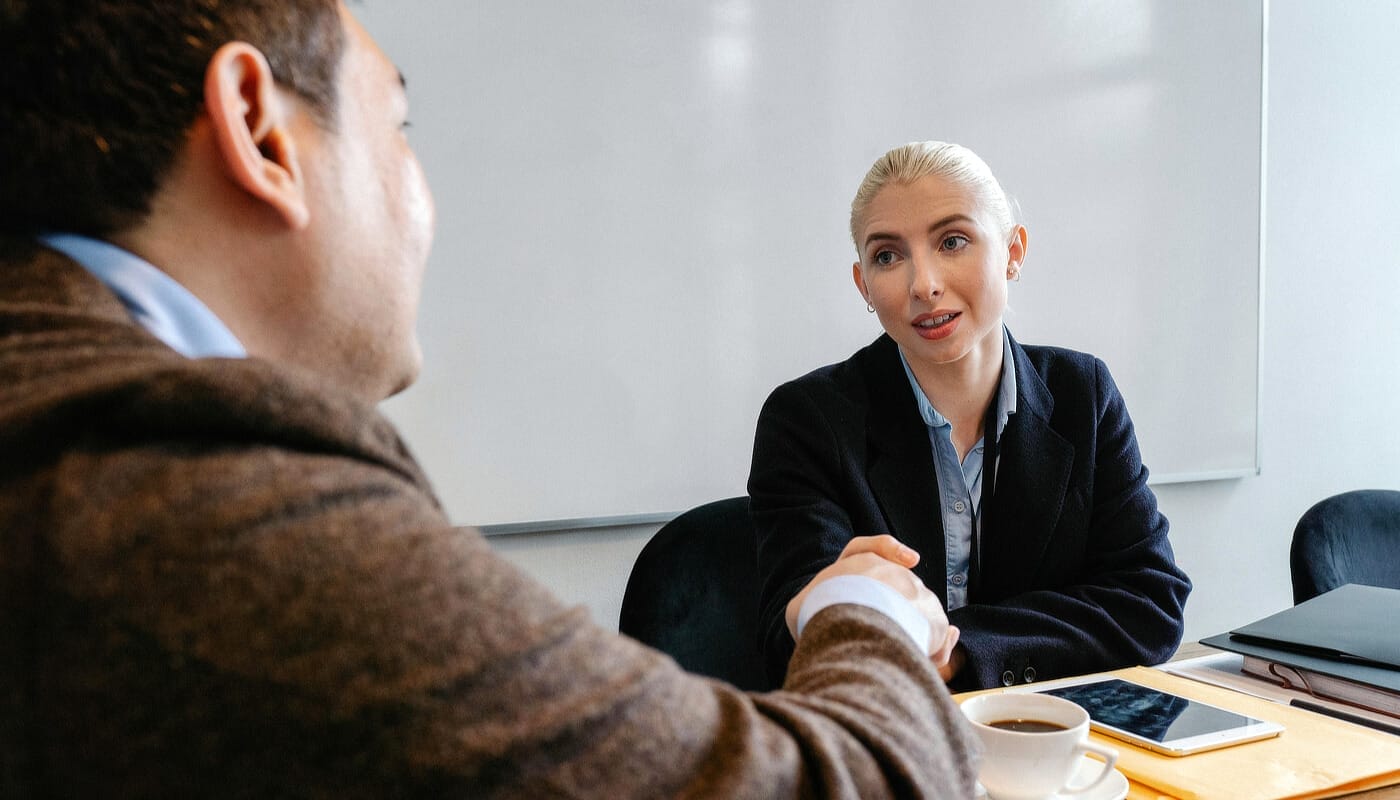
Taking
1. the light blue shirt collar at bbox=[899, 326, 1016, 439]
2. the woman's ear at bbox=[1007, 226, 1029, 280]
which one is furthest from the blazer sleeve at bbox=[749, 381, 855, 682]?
the woman's ear at bbox=[1007, 226, 1029, 280]

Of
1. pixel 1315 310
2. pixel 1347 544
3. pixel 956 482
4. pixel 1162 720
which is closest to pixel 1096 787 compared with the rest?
Answer: pixel 1162 720

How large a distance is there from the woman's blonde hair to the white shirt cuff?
100 centimetres

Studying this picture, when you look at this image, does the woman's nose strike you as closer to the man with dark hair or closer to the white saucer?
the white saucer

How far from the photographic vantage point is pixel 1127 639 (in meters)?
1.41

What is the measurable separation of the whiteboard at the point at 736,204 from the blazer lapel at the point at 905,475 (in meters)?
0.68

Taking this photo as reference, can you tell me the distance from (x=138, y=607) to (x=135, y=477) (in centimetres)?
5

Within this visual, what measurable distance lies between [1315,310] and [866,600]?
3.01 m

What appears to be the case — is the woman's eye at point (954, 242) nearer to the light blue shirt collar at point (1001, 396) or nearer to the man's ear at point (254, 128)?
the light blue shirt collar at point (1001, 396)

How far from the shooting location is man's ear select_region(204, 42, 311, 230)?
0.55 metres

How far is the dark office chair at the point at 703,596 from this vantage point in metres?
1.65

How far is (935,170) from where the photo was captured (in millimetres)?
1626

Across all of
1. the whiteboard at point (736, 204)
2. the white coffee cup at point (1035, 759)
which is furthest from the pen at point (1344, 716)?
the whiteboard at point (736, 204)

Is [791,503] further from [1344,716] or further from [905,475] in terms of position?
[1344,716]

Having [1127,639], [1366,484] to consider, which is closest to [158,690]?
[1127,639]
